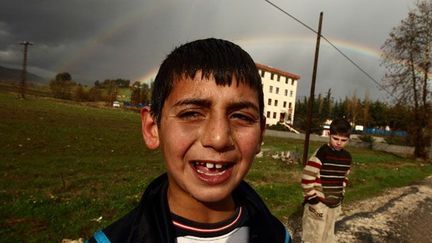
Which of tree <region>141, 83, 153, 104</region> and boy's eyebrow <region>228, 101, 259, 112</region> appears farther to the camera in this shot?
tree <region>141, 83, 153, 104</region>

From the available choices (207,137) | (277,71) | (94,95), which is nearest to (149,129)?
(207,137)

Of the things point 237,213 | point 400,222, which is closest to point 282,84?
point 400,222

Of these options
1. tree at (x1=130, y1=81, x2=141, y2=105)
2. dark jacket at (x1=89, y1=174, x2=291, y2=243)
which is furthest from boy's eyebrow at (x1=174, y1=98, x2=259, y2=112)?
tree at (x1=130, y1=81, x2=141, y2=105)

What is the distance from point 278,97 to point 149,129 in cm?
8488

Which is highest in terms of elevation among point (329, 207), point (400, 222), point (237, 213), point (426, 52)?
point (426, 52)

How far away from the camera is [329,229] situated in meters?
5.48

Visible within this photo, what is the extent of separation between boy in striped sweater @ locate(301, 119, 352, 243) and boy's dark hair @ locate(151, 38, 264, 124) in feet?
12.2

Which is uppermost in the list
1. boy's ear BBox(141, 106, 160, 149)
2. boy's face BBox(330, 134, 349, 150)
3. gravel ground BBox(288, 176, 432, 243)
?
boy's ear BBox(141, 106, 160, 149)

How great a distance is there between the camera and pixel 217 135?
1568mm

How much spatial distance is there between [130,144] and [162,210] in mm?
18747

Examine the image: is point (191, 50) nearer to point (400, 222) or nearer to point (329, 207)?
point (329, 207)

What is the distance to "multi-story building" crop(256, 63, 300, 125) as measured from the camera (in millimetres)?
82000

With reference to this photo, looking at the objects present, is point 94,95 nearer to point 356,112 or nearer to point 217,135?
point 356,112

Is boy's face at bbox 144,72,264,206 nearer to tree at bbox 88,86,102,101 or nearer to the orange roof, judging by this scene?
the orange roof
